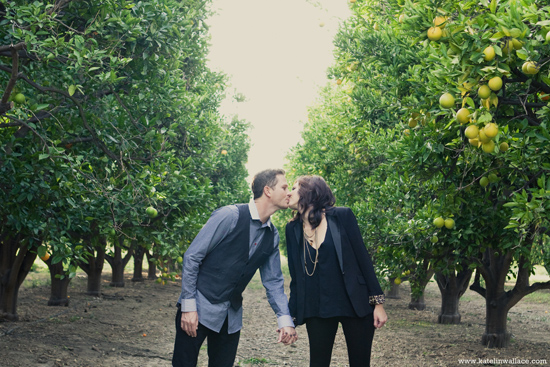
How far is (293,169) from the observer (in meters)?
23.1

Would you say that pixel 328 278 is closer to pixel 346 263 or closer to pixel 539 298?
pixel 346 263

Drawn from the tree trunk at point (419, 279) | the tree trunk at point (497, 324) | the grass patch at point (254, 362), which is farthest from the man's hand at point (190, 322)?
the tree trunk at point (497, 324)

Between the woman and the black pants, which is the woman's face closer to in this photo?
the woman

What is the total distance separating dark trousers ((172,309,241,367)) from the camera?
3949 mm

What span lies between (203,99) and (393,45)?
6847mm

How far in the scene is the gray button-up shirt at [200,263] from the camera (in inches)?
155

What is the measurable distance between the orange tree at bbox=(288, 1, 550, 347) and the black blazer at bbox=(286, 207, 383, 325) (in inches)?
45.9

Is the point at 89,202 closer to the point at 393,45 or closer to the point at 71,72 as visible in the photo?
the point at 71,72

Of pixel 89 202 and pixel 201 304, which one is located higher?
pixel 89 202

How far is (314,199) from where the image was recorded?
14.1 ft

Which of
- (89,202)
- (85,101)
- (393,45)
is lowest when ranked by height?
(89,202)

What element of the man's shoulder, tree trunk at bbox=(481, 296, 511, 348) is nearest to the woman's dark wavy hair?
the man's shoulder

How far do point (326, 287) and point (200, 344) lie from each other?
1.05m

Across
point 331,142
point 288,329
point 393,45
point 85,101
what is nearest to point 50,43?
point 85,101
